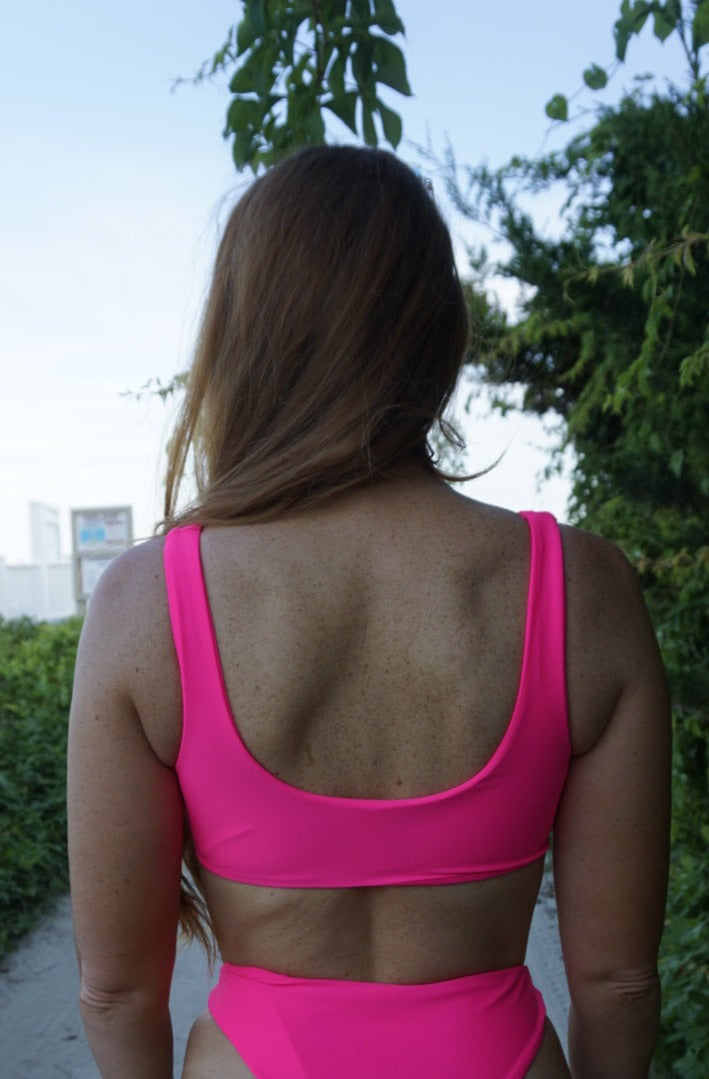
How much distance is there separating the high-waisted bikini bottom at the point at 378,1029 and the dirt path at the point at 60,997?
84.8 inches

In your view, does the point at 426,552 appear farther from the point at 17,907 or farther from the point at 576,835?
the point at 17,907

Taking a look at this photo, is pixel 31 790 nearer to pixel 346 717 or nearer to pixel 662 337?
pixel 662 337

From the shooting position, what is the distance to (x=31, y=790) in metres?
5.89

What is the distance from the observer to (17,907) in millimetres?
4969

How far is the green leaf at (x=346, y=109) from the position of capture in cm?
272

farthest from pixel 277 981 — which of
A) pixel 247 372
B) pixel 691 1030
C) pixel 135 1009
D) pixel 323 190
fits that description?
pixel 691 1030

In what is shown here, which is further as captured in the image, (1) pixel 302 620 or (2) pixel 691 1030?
(2) pixel 691 1030

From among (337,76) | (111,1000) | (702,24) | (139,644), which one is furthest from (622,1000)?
(337,76)

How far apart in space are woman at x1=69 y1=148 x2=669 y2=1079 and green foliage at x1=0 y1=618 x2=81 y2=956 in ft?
12.0

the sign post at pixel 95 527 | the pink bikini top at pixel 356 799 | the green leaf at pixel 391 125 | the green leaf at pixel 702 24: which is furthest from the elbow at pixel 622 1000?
the sign post at pixel 95 527

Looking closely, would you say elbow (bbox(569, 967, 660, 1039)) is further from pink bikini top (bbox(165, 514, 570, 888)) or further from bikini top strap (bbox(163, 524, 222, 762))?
bikini top strap (bbox(163, 524, 222, 762))

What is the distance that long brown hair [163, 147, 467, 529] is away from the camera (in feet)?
4.16

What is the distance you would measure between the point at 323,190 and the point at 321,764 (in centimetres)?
68

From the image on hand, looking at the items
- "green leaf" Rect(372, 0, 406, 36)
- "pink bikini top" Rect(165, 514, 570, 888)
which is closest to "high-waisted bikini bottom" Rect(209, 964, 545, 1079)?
"pink bikini top" Rect(165, 514, 570, 888)
